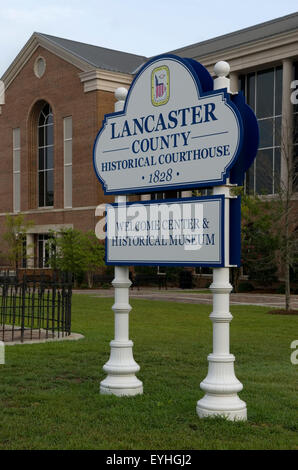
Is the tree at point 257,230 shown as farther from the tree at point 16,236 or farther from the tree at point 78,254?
the tree at point 16,236

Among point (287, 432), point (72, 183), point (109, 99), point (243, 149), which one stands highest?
point (109, 99)

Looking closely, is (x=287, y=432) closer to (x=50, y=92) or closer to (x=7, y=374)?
(x=7, y=374)

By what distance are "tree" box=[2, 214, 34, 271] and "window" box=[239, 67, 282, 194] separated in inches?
696

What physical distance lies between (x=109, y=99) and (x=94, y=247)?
32.6 feet

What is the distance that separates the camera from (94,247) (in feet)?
130

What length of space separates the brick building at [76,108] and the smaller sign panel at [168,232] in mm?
25335

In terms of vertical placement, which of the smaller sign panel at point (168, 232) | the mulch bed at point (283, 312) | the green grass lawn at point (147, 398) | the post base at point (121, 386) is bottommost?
the mulch bed at point (283, 312)

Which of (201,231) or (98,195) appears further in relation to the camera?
(98,195)

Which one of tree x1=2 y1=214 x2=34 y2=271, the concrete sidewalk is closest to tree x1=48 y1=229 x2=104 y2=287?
tree x1=2 y1=214 x2=34 y2=271

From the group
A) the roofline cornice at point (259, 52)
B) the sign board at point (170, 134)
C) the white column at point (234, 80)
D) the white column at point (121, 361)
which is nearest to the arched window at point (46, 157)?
the roofline cornice at point (259, 52)

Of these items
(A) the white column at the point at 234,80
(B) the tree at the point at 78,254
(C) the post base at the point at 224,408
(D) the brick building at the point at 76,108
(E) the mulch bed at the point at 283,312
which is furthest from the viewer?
(B) the tree at the point at 78,254

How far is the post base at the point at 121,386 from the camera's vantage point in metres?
7.59

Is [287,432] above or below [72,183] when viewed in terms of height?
below

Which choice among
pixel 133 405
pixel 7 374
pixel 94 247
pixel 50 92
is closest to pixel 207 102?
pixel 133 405
